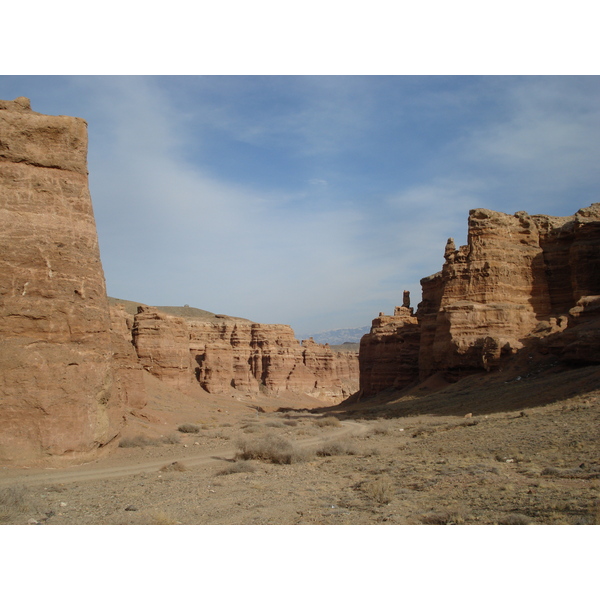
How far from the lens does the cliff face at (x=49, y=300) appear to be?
1347 centimetres

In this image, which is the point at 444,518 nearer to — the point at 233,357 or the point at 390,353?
the point at 390,353

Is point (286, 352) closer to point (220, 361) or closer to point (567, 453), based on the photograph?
point (220, 361)

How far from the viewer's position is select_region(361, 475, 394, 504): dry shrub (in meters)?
9.73

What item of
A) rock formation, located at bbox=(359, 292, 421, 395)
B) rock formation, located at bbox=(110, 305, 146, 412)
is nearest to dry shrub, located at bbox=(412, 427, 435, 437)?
rock formation, located at bbox=(110, 305, 146, 412)

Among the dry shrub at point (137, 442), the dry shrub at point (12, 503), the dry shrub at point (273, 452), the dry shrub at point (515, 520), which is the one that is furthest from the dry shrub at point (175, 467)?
the dry shrub at point (515, 520)

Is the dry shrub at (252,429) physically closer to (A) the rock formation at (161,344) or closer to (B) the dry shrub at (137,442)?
(B) the dry shrub at (137,442)

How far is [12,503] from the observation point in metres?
9.01

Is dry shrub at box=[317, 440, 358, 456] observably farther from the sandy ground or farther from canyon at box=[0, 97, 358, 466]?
canyon at box=[0, 97, 358, 466]

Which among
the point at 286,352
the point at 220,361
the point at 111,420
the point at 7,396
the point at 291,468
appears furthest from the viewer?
the point at 286,352

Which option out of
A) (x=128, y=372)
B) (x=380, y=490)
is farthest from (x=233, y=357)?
(x=380, y=490)

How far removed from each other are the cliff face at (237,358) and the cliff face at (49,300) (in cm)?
2093

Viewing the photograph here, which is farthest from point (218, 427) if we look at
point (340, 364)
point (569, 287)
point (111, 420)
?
point (340, 364)

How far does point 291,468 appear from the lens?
14344mm

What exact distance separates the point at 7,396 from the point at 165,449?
635 cm
